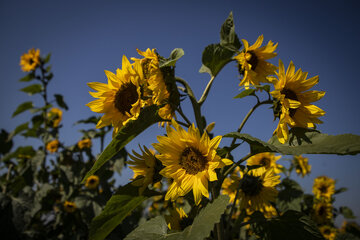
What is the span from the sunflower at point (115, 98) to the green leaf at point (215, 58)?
43 centimetres

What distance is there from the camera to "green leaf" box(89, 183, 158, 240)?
100 cm

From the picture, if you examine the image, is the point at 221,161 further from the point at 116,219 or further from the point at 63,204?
the point at 63,204

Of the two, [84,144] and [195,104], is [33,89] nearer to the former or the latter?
[84,144]

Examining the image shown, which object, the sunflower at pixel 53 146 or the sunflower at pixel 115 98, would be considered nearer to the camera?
the sunflower at pixel 115 98

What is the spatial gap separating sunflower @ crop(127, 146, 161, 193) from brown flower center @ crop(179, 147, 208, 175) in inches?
6.1

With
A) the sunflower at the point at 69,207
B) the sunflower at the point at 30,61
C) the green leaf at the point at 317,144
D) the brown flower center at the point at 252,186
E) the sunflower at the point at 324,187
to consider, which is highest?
the sunflower at the point at 30,61

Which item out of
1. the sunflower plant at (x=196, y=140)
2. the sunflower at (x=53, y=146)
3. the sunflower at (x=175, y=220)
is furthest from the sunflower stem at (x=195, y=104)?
the sunflower at (x=53, y=146)

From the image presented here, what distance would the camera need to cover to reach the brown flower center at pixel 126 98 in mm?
1203

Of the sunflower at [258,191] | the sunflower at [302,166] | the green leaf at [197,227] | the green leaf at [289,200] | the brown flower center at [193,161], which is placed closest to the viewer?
the green leaf at [197,227]

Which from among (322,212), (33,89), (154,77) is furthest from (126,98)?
(322,212)

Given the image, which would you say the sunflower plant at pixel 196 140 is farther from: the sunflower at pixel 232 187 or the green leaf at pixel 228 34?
the sunflower at pixel 232 187

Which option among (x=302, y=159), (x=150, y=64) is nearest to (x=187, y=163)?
(x=150, y=64)

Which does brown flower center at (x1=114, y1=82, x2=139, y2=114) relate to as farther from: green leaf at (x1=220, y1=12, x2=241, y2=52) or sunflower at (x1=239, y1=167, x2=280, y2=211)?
sunflower at (x1=239, y1=167, x2=280, y2=211)

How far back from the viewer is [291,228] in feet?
3.77
